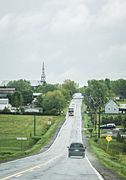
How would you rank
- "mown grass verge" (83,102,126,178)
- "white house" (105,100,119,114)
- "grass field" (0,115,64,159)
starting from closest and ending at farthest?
"mown grass verge" (83,102,126,178)
"grass field" (0,115,64,159)
"white house" (105,100,119,114)

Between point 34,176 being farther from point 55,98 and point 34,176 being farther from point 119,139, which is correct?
point 55,98

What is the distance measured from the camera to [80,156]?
25.8 meters

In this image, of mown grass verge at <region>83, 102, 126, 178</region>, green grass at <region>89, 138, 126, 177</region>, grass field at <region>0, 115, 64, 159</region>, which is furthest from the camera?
grass field at <region>0, 115, 64, 159</region>

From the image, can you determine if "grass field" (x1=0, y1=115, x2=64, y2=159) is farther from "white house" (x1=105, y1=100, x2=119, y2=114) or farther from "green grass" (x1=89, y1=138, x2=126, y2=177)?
"white house" (x1=105, y1=100, x2=119, y2=114)

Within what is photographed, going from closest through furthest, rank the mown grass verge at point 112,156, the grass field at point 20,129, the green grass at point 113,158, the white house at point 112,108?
the green grass at point 113,158, the mown grass verge at point 112,156, the grass field at point 20,129, the white house at point 112,108

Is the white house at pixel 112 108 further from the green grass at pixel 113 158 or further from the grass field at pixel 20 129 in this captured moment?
the green grass at pixel 113 158

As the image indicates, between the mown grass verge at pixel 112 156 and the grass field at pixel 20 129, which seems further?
the grass field at pixel 20 129

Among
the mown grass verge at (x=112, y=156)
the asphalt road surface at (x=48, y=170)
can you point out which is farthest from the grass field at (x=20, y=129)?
the asphalt road surface at (x=48, y=170)

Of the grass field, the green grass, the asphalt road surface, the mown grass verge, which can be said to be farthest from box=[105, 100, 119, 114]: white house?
the asphalt road surface

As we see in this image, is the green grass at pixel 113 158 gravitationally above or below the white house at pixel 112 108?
below

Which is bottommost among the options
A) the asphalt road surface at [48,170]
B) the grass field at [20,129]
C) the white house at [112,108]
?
the grass field at [20,129]

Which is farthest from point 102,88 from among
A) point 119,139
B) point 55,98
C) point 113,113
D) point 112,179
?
point 112,179

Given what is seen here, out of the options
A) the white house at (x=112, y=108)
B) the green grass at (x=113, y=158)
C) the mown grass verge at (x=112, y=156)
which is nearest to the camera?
the green grass at (x=113, y=158)

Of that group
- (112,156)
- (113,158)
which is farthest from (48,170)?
(112,156)
